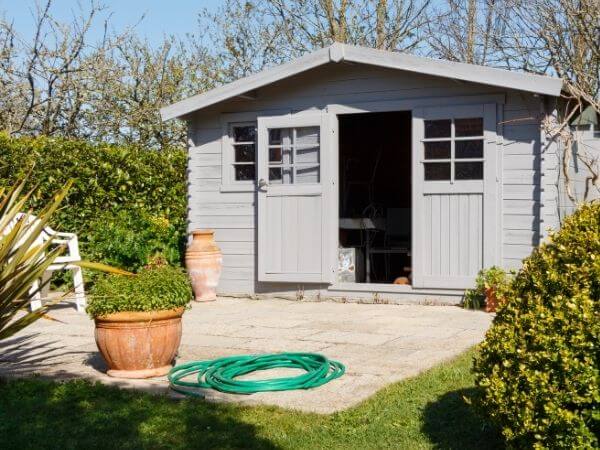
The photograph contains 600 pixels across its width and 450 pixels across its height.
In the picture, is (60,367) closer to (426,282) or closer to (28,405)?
(28,405)

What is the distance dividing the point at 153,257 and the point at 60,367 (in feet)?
14.0

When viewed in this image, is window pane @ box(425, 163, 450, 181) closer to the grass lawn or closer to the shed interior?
the shed interior

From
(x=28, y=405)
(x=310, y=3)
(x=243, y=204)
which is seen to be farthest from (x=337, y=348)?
(x=310, y=3)

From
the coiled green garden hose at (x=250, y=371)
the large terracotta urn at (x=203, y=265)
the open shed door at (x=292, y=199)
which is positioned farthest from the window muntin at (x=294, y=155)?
the coiled green garden hose at (x=250, y=371)

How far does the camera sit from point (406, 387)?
193 inches

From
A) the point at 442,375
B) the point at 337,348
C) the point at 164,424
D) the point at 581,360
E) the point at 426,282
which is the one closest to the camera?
the point at 581,360

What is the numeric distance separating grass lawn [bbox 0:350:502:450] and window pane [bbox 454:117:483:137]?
13.3ft

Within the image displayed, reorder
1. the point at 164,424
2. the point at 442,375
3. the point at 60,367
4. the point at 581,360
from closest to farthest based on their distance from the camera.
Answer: the point at 581,360 < the point at 164,424 < the point at 442,375 < the point at 60,367

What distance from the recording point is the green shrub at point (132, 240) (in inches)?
389

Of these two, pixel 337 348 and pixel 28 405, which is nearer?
pixel 28 405

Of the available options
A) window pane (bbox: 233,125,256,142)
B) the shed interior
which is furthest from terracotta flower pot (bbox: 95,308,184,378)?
the shed interior

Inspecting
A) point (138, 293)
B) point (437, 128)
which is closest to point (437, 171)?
point (437, 128)

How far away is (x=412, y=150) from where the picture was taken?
28.9ft

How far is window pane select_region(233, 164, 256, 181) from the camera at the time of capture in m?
9.84
